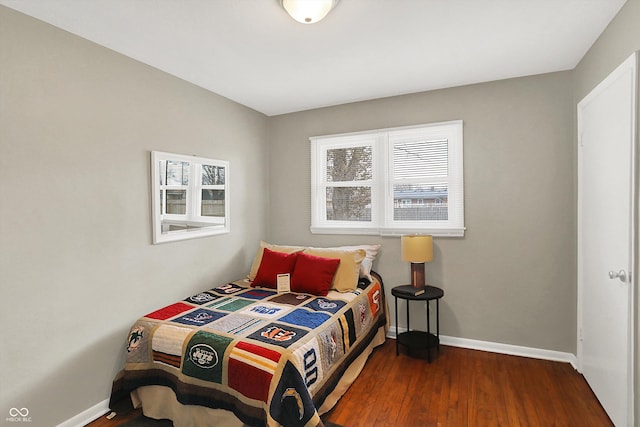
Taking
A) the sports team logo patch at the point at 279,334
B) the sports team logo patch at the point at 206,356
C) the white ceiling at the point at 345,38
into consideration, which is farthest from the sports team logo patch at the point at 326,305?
the white ceiling at the point at 345,38

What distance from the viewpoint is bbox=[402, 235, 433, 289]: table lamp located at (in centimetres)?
304

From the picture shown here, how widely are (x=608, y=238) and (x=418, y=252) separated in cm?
135

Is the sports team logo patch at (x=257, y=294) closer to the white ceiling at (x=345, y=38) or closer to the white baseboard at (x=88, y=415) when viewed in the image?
the white baseboard at (x=88, y=415)

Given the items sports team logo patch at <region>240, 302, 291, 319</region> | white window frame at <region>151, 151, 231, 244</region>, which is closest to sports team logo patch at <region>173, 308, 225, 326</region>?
sports team logo patch at <region>240, 302, 291, 319</region>

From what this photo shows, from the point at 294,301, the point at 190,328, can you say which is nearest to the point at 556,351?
the point at 294,301

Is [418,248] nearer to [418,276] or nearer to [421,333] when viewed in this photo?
[418,276]

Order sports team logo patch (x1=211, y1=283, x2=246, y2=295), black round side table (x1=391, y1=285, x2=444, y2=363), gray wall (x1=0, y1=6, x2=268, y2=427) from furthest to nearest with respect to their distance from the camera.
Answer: sports team logo patch (x1=211, y1=283, x2=246, y2=295) → black round side table (x1=391, y1=285, x2=444, y2=363) → gray wall (x1=0, y1=6, x2=268, y2=427)

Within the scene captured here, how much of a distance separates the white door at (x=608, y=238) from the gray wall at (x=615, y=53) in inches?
2.0

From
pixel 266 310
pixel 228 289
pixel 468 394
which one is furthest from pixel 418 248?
pixel 228 289

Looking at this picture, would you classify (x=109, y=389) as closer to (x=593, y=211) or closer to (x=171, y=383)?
(x=171, y=383)

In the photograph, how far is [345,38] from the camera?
2250mm

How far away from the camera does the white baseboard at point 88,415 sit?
2.14m

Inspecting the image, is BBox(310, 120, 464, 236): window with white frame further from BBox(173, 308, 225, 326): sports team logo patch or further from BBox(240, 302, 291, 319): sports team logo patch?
BBox(173, 308, 225, 326): sports team logo patch

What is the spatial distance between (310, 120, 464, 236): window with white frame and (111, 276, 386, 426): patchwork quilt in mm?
1083
